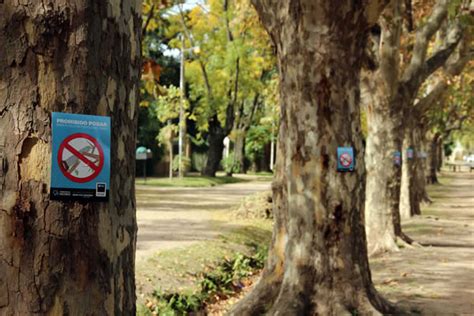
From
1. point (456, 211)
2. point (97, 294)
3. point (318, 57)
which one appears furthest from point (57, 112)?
point (456, 211)

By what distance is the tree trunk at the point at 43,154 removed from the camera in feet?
7.04

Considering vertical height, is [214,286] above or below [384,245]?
below

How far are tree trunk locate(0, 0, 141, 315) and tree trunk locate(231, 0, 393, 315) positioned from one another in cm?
548

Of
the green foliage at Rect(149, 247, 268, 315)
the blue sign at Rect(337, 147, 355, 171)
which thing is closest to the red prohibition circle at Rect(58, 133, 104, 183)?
the blue sign at Rect(337, 147, 355, 171)

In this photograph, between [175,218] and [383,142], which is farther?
[175,218]

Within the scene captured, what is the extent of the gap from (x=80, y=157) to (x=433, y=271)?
1021 centimetres

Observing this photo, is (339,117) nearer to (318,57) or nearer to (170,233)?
(318,57)

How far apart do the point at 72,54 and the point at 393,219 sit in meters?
12.8

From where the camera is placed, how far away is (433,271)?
1154cm

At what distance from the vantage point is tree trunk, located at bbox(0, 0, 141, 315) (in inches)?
84.4

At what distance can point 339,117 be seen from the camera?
7.68 metres

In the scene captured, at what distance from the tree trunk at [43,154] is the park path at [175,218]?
8.66 m

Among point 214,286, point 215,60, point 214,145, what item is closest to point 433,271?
point 214,286

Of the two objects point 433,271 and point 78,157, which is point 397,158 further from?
point 78,157
